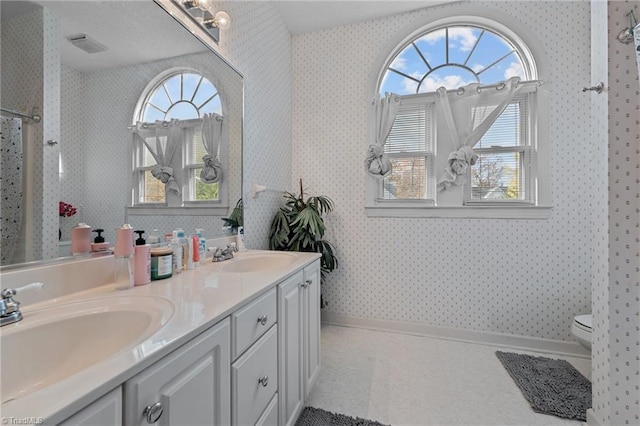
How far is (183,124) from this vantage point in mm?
1493

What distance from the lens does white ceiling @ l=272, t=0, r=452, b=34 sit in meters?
2.48

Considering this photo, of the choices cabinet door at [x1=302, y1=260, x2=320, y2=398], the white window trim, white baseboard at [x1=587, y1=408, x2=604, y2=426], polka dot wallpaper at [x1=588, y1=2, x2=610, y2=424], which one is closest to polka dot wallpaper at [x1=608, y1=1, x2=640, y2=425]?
polka dot wallpaper at [x1=588, y1=2, x2=610, y2=424]

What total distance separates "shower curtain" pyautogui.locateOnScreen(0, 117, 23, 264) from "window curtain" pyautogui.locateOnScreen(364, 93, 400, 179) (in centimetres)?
224

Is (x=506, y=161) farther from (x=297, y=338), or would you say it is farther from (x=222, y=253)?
(x=222, y=253)

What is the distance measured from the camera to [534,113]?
90.6 inches

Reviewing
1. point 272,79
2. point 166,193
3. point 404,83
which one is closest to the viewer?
point 166,193

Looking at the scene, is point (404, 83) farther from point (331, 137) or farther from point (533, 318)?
point (533, 318)

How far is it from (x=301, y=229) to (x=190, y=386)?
5.65 feet

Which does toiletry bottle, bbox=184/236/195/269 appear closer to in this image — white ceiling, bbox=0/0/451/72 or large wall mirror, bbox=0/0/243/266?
large wall mirror, bbox=0/0/243/266

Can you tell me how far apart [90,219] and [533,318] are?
3.04 metres

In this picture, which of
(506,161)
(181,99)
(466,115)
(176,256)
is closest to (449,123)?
(466,115)

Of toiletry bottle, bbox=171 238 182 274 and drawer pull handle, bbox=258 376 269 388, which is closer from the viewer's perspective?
drawer pull handle, bbox=258 376 269 388

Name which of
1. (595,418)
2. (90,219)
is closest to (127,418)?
(90,219)

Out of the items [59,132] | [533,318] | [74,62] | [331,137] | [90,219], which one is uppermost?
[331,137]
